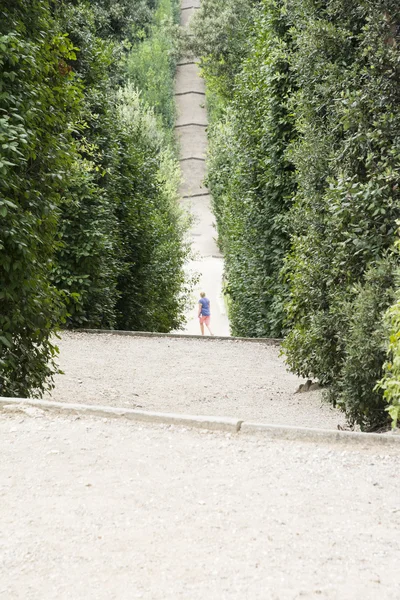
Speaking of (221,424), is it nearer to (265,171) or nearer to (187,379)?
(187,379)

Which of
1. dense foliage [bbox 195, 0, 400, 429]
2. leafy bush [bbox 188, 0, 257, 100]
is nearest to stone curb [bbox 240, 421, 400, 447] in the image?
dense foliage [bbox 195, 0, 400, 429]

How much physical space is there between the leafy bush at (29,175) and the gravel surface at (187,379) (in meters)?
1.80

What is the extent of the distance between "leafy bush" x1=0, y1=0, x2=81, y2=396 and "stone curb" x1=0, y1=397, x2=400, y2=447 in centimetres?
102

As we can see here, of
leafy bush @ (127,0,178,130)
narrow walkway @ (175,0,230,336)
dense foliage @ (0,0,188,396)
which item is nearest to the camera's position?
dense foliage @ (0,0,188,396)

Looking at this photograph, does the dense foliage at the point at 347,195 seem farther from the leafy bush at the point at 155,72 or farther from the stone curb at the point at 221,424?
the leafy bush at the point at 155,72

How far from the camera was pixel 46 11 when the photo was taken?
24.0 ft

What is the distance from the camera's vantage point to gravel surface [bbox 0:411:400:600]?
3115 mm

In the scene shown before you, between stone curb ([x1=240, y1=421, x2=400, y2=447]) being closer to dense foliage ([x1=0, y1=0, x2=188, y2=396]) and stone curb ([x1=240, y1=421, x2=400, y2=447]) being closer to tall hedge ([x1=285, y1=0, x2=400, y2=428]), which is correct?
tall hedge ([x1=285, y1=0, x2=400, y2=428])

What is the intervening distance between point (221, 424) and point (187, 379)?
5.93m

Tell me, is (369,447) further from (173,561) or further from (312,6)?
(312,6)

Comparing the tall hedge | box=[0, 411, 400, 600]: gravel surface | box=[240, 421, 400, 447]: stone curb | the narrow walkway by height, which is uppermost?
the narrow walkway

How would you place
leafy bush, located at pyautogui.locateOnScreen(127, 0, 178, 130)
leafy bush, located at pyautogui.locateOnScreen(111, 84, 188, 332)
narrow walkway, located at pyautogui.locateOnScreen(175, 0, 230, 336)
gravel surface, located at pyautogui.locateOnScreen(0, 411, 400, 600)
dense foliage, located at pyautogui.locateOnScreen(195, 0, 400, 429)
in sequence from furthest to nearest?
leafy bush, located at pyautogui.locateOnScreen(127, 0, 178, 130) → narrow walkway, located at pyautogui.locateOnScreen(175, 0, 230, 336) → leafy bush, located at pyautogui.locateOnScreen(111, 84, 188, 332) → dense foliage, located at pyautogui.locateOnScreen(195, 0, 400, 429) → gravel surface, located at pyautogui.locateOnScreen(0, 411, 400, 600)

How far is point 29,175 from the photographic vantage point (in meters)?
7.13

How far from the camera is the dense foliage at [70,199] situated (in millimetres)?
6625
